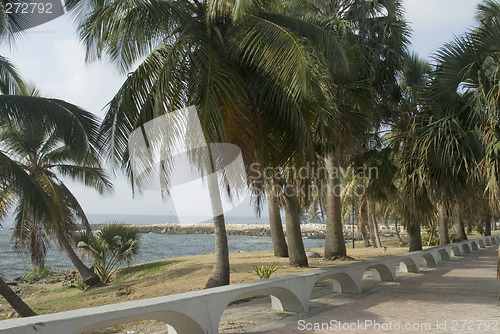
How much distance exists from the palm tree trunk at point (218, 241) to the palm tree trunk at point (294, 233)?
4.89 metres

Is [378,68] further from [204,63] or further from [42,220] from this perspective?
[42,220]

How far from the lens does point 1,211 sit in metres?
16.3

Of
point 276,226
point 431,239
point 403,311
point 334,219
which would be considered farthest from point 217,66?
point 431,239

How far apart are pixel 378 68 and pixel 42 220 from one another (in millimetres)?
11698

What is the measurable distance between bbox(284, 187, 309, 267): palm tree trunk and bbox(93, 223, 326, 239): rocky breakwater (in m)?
63.4

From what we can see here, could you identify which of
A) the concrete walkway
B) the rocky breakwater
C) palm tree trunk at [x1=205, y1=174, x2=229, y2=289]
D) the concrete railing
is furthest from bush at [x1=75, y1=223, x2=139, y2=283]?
the rocky breakwater

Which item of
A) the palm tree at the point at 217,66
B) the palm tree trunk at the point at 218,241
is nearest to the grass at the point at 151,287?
the palm tree trunk at the point at 218,241

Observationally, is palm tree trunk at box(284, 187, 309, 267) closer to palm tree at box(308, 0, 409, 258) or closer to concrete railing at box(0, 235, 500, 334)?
palm tree at box(308, 0, 409, 258)

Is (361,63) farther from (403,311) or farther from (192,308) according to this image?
(192,308)

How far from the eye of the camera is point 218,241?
30.4ft

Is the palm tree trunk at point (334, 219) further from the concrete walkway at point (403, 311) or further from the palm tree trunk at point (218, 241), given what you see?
the palm tree trunk at point (218, 241)

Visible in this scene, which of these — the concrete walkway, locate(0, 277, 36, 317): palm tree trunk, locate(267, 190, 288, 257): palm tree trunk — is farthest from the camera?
locate(267, 190, 288, 257): palm tree trunk

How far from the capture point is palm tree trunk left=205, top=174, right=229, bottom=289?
9078mm

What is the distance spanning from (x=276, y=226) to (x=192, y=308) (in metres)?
11.4
